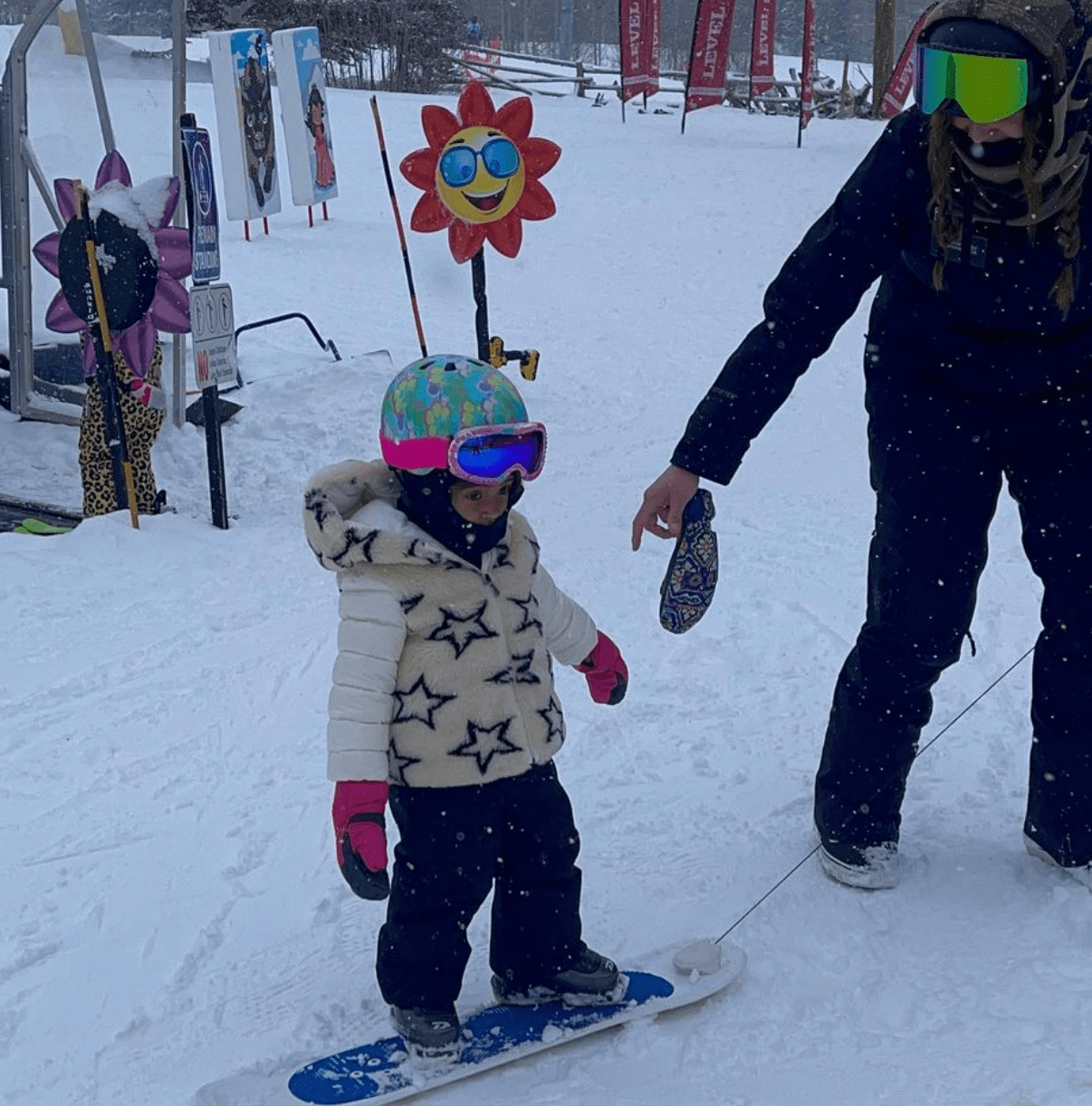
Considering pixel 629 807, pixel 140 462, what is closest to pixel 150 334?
pixel 140 462

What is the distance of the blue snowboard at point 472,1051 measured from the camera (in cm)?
237

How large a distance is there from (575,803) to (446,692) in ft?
4.13

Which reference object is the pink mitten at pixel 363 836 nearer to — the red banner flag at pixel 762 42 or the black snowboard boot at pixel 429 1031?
the black snowboard boot at pixel 429 1031

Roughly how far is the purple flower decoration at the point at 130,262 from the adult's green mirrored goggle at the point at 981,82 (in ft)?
15.0

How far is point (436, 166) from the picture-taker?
6.90 meters

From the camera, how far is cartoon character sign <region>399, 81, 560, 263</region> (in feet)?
22.3

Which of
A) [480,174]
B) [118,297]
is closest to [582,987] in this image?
[118,297]

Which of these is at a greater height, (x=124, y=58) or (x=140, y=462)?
(x=124, y=58)

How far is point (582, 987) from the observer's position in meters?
2.61

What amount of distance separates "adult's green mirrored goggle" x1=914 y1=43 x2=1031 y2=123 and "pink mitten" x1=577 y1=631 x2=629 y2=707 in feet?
3.98

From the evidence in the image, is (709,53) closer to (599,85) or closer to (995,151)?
(599,85)

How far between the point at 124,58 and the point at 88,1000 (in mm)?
6886

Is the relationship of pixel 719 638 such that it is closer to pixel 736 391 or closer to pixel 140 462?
pixel 736 391

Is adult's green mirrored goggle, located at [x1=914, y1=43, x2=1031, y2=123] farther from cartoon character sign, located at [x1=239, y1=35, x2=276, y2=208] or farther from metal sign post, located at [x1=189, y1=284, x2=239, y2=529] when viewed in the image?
cartoon character sign, located at [x1=239, y1=35, x2=276, y2=208]
